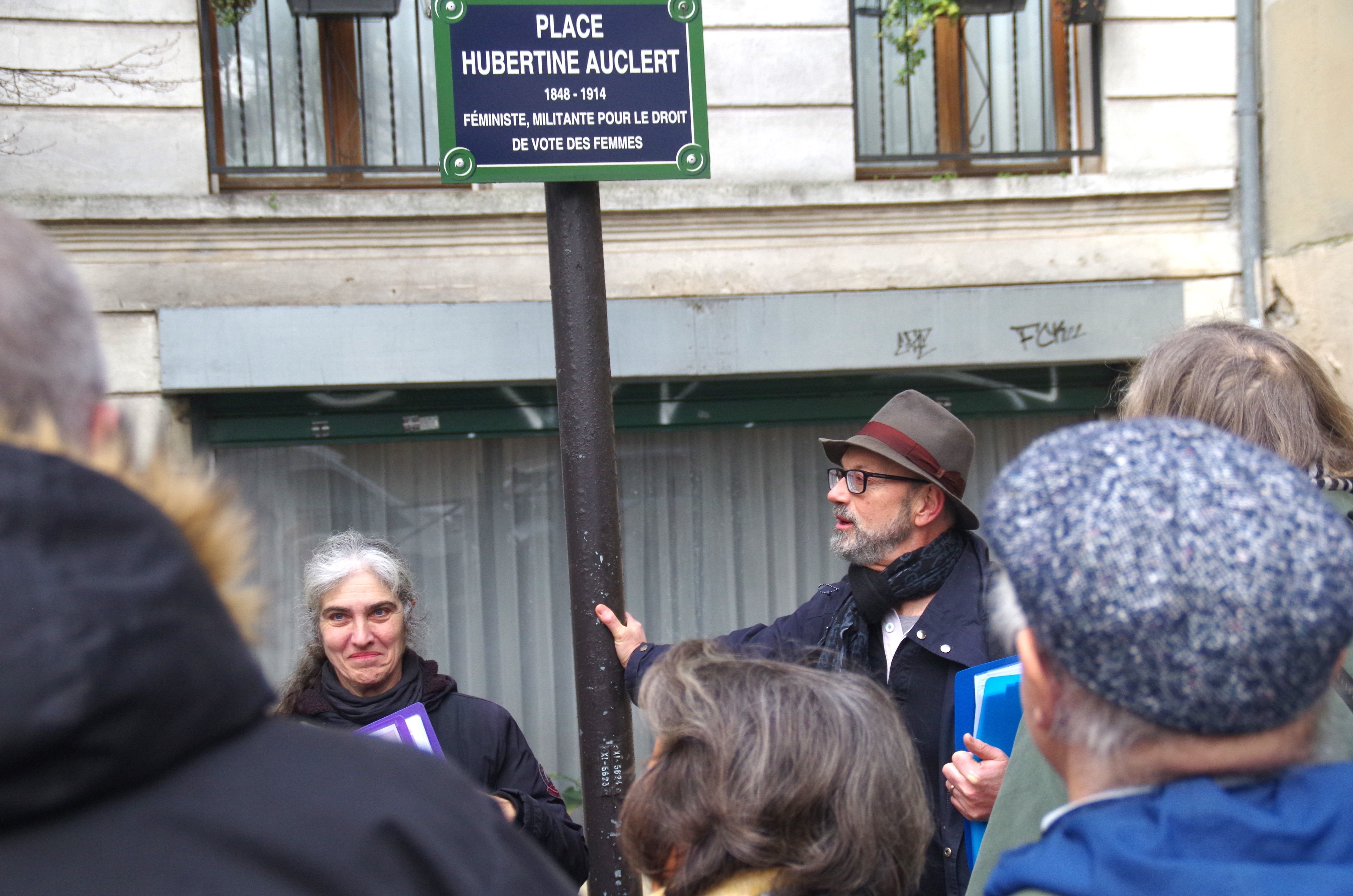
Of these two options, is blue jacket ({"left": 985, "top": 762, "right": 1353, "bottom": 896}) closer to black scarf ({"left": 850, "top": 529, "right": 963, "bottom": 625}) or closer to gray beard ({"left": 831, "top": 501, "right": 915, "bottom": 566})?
black scarf ({"left": 850, "top": 529, "right": 963, "bottom": 625})

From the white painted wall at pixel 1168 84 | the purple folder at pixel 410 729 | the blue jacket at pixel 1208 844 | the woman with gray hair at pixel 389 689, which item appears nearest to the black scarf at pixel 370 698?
the woman with gray hair at pixel 389 689

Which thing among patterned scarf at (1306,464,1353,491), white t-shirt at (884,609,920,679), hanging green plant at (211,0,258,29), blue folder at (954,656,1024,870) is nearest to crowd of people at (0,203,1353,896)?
patterned scarf at (1306,464,1353,491)

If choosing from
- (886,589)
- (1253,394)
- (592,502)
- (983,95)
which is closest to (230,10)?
(983,95)

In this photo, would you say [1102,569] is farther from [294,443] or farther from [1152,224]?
[1152,224]

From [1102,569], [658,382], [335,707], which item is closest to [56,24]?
[658,382]

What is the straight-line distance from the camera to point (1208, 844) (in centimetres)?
97

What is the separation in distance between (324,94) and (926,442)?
13.0 feet

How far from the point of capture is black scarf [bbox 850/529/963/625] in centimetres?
298

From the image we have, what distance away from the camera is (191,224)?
5250 millimetres

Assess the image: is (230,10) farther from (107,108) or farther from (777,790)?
(777,790)

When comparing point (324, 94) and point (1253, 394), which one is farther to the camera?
point (324, 94)

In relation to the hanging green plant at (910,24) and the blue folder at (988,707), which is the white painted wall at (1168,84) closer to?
the hanging green plant at (910,24)

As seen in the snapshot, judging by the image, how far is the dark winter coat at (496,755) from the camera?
114 inches

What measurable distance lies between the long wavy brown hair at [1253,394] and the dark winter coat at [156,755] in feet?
4.91
